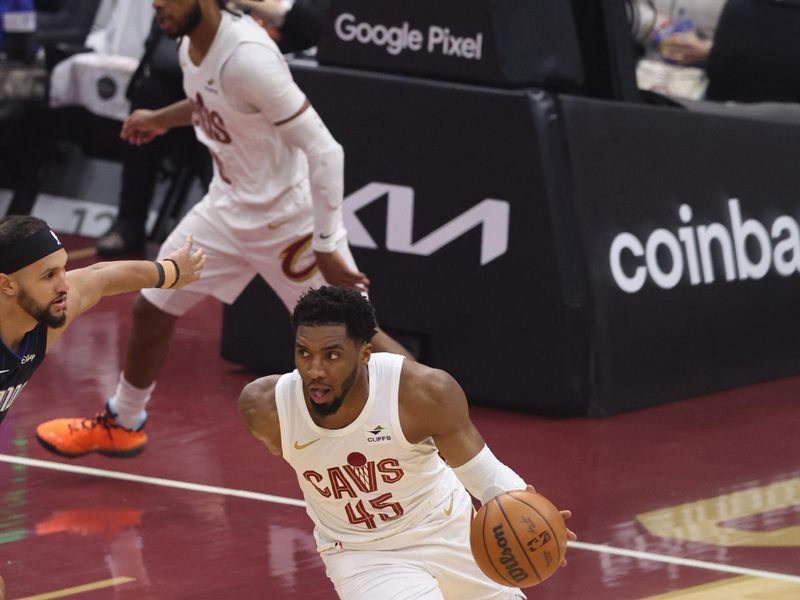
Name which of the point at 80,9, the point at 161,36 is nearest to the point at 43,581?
the point at 161,36

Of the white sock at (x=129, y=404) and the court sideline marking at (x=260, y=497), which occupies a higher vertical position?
the white sock at (x=129, y=404)

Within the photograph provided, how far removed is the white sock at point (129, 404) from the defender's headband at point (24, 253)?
206 centimetres

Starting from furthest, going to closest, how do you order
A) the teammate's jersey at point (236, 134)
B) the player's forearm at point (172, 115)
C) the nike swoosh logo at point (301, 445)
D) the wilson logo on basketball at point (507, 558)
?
1. the player's forearm at point (172, 115)
2. the teammate's jersey at point (236, 134)
3. the nike swoosh logo at point (301, 445)
4. the wilson logo on basketball at point (507, 558)

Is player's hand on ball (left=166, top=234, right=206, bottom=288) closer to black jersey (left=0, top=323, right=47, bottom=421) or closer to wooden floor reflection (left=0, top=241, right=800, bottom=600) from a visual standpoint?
black jersey (left=0, top=323, right=47, bottom=421)

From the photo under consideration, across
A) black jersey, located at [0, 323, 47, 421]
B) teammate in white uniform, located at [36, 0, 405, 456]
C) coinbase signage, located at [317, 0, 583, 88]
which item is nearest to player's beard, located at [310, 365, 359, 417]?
black jersey, located at [0, 323, 47, 421]

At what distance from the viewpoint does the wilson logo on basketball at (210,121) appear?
23.0 ft

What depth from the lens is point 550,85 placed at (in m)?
7.96

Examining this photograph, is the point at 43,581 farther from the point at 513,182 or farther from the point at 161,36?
the point at 161,36

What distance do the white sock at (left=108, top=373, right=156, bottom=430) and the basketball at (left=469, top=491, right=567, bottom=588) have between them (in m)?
2.84

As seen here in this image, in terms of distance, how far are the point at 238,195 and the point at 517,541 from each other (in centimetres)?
306

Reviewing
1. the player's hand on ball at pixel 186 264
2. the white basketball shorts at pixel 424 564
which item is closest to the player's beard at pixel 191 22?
the player's hand on ball at pixel 186 264

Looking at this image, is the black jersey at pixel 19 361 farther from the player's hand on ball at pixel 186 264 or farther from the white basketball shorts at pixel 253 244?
the white basketball shorts at pixel 253 244

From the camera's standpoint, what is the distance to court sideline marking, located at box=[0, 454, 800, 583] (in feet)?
19.6

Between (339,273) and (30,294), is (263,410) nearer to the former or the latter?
(30,294)
